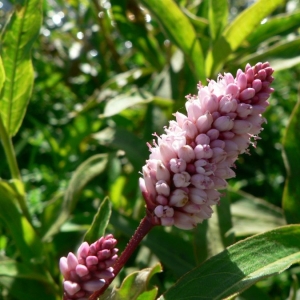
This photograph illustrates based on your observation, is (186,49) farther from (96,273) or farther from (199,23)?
(96,273)

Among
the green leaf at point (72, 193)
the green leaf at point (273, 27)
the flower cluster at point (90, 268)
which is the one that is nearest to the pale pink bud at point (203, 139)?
the flower cluster at point (90, 268)

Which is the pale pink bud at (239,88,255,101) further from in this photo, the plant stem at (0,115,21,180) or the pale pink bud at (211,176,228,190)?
the plant stem at (0,115,21,180)

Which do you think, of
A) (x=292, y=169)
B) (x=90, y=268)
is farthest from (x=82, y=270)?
(x=292, y=169)

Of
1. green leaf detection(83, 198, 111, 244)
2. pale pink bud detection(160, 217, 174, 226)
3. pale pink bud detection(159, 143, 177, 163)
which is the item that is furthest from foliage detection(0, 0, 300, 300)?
pale pink bud detection(159, 143, 177, 163)

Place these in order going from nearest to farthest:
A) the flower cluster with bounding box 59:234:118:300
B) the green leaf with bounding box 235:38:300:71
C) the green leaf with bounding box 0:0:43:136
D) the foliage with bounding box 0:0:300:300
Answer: the flower cluster with bounding box 59:234:118:300 < the foliage with bounding box 0:0:300:300 < the green leaf with bounding box 0:0:43:136 < the green leaf with bounding box 235:38:300:71

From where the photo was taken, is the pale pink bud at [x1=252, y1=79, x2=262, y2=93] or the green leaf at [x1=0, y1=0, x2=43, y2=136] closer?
the pale pink bud at [x1=252, y1=79, x2=262, y2=93]

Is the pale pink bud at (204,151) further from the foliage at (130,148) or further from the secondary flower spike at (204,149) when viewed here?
the foliage at (130,148)

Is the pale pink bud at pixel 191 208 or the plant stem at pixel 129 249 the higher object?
the pale pink bud at pixel 191 208

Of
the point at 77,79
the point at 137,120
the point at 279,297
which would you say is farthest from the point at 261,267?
the point at 77,79
